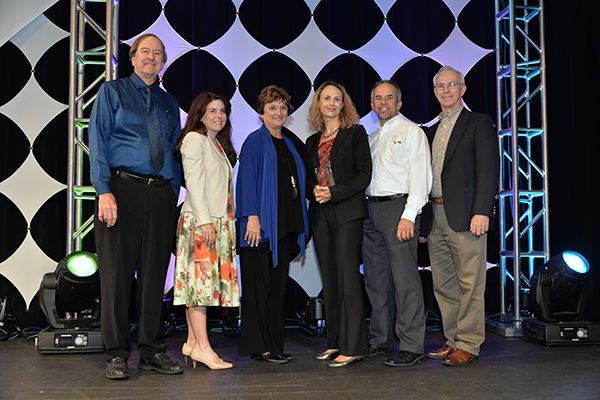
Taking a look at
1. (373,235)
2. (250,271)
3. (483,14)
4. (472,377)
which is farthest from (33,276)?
(483,14)

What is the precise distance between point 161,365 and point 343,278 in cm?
101

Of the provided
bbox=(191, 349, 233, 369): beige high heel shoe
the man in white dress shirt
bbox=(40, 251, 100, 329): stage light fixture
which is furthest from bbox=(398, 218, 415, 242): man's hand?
bbox=(40, 251, 100, 329): stage light fixture

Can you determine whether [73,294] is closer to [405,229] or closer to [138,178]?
[138,178]

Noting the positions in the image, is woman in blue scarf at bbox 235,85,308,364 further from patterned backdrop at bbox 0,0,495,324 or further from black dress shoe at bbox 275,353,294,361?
patterned backdrop at bbox 0,0,495,324

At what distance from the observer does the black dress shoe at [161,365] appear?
2.44 metres

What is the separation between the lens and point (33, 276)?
3.85 metres

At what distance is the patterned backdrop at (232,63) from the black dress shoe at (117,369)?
1812 mm

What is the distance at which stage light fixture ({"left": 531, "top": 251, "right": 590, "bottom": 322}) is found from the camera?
3.25 meters

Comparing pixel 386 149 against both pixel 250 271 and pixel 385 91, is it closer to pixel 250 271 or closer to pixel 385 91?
pixel 385 91

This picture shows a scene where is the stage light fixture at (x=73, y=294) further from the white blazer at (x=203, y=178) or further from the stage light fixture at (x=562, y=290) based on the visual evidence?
the stage light fixture at (x=562, y=290)

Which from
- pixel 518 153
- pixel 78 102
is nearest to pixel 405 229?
pixel 518 153

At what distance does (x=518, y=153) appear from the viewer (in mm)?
3865

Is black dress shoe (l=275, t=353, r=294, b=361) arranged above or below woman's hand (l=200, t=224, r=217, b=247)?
below

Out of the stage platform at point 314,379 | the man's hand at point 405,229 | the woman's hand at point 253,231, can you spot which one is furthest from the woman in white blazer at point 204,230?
the man's hand at point 405,229
